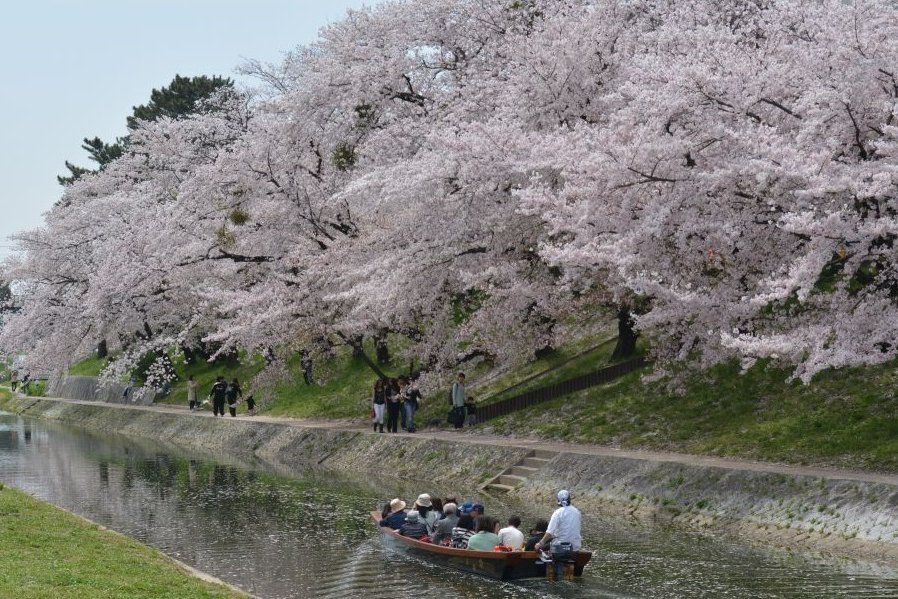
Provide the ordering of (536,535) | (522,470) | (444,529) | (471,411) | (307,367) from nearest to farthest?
(536,535) → (444,529) → (522,470) → (471,411) → (307,367)

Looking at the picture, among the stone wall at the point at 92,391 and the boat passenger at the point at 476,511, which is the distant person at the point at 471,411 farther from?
the stone wall at the point at 92,391

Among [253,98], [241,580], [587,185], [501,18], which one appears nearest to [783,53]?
[587,185]

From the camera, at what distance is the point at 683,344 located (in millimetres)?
27188

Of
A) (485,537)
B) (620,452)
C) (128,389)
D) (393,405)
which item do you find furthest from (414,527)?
(128,389)

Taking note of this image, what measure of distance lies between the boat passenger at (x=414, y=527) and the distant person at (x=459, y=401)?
514 inches

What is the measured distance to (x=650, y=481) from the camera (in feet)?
80.6

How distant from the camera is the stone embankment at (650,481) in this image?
784 inches

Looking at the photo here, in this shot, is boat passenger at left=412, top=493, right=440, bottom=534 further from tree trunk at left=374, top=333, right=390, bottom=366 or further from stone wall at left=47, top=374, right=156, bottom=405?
stone wall at left=47, top=374, right=156, bottom=405

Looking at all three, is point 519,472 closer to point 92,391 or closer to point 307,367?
point 307,367

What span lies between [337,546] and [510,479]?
710cm

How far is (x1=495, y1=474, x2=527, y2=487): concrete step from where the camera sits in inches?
1107

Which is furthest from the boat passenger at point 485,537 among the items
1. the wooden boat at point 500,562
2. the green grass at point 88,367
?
the green grass at point 88,367

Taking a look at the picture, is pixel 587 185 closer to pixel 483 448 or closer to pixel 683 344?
pixel 683 344

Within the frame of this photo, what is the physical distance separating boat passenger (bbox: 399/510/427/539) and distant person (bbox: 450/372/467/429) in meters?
13.0
